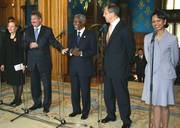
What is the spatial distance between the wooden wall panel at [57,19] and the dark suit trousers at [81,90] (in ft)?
8.37

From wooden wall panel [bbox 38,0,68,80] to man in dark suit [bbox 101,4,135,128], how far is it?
3.08 meters

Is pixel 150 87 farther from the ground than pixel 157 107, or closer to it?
farther from the ground

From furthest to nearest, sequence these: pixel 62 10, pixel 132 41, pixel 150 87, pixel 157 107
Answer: pixel 62 10
pixel 132 41
pixel 157 107
pixel 150 87

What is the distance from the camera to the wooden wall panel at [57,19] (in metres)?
7.15

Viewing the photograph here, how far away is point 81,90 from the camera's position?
466 cm

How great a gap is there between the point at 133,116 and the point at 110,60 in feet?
3.65

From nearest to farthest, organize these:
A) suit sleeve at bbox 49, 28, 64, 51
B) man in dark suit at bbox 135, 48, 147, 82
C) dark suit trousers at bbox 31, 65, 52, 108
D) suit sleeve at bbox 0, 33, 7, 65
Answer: suit sleeve at bbox 49, 28, 64, 51 < dark suit trousers at bbox 31, 65, 52, 108 < suit sleeve at bbox 0, 33, 7, 65 < man in dark suit at bbox 135, 48, 147, 82

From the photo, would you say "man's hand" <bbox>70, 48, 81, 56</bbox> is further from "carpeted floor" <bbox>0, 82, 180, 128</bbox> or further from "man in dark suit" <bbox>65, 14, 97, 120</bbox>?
"carpeted floor" <bbox>0, 82, 180, 128</bbox>

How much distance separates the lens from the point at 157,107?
3.66 metres

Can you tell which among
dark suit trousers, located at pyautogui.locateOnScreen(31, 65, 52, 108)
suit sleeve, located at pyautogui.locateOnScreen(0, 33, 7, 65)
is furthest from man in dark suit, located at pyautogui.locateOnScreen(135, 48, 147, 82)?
suit sleeve, located at pyautogui.locateOnScreen(0, 33, 7, 65)

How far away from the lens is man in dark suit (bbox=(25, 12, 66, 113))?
4.82 meters

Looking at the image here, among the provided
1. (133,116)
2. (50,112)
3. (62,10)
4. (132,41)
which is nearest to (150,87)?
(132,41)

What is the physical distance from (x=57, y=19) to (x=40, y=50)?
248 cm

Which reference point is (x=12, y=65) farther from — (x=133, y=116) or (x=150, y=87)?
(x=150, y=87)
